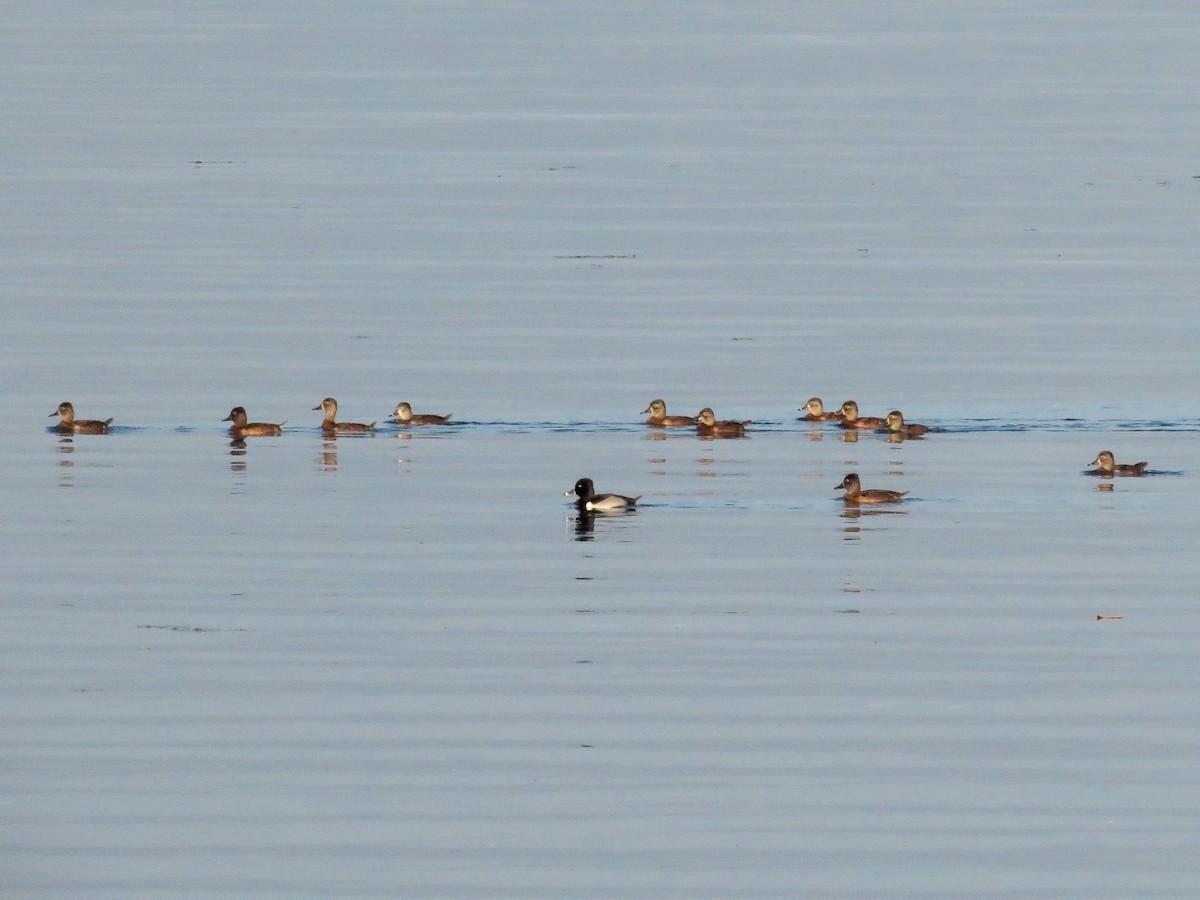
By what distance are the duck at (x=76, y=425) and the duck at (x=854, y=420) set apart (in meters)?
6.75

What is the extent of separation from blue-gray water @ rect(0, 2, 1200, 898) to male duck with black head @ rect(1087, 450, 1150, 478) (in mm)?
245

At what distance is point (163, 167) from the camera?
50250 mm

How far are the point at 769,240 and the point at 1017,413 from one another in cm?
1474

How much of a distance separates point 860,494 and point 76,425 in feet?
24.8

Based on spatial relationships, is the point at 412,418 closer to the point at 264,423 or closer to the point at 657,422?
the point at 264,423

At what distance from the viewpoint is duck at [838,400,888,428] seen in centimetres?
2530

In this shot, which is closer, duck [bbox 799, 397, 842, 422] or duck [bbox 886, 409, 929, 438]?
duck [bbox 886, 409, 929, 438]

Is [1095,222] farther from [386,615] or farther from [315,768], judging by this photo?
[315,768]

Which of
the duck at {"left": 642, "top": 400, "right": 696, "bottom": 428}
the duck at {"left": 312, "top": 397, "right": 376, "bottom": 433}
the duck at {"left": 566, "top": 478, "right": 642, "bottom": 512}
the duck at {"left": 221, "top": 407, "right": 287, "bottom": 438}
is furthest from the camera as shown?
the duck at {"left": 312, "top": 397, "right": 376, "bottom": 433}

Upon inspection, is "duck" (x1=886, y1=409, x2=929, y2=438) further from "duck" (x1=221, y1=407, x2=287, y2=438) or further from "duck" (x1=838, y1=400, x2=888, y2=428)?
"duck" (x1=221, y1=407, x2=287, y2=438)

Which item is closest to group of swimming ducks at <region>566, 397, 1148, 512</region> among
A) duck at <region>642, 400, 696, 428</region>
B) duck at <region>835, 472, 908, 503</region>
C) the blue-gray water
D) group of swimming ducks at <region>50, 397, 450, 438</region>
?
duck at <region>642, 400, 696, 428</region>

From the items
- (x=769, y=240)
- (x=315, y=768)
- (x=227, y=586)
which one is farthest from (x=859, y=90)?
(x=315, y=768)

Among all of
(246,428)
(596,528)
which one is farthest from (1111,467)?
(246,428)

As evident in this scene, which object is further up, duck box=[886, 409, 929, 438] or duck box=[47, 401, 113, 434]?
duck box=[47, 401, 113, 434]
